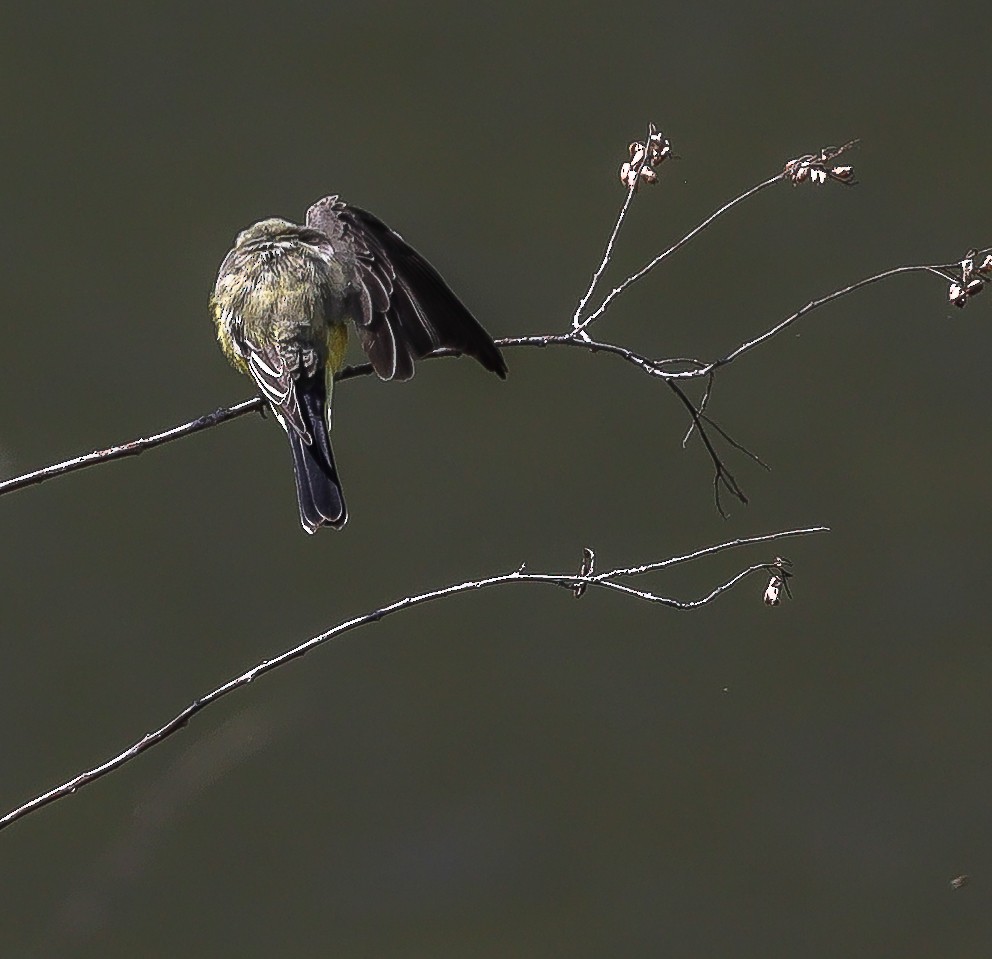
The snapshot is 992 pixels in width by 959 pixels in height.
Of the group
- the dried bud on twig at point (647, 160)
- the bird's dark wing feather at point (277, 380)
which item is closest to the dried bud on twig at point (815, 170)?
the dried bud on twig at point (647, 160)

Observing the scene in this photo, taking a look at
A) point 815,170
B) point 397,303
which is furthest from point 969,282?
point 397,303

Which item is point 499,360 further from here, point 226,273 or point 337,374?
point 226,273

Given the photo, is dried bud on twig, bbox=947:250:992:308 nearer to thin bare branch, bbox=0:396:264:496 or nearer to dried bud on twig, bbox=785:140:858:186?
dried bud on twig, bbox=785:140:858:186

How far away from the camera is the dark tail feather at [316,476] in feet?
12.5

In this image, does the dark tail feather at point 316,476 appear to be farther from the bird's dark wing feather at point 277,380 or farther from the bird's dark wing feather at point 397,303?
the bird's dark wing feather at point 397,303

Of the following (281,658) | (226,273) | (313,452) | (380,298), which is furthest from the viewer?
(226,273)

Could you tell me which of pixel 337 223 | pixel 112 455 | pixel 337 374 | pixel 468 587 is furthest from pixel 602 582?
pixel 337 223

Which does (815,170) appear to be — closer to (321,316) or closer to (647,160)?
(647,160)

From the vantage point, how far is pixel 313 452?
12.9 feet

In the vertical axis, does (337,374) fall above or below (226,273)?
below

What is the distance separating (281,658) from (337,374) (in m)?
1.76

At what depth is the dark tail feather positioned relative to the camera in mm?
3809

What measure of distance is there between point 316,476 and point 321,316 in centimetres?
64

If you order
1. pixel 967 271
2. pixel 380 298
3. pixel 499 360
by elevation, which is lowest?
pixel 967 271
